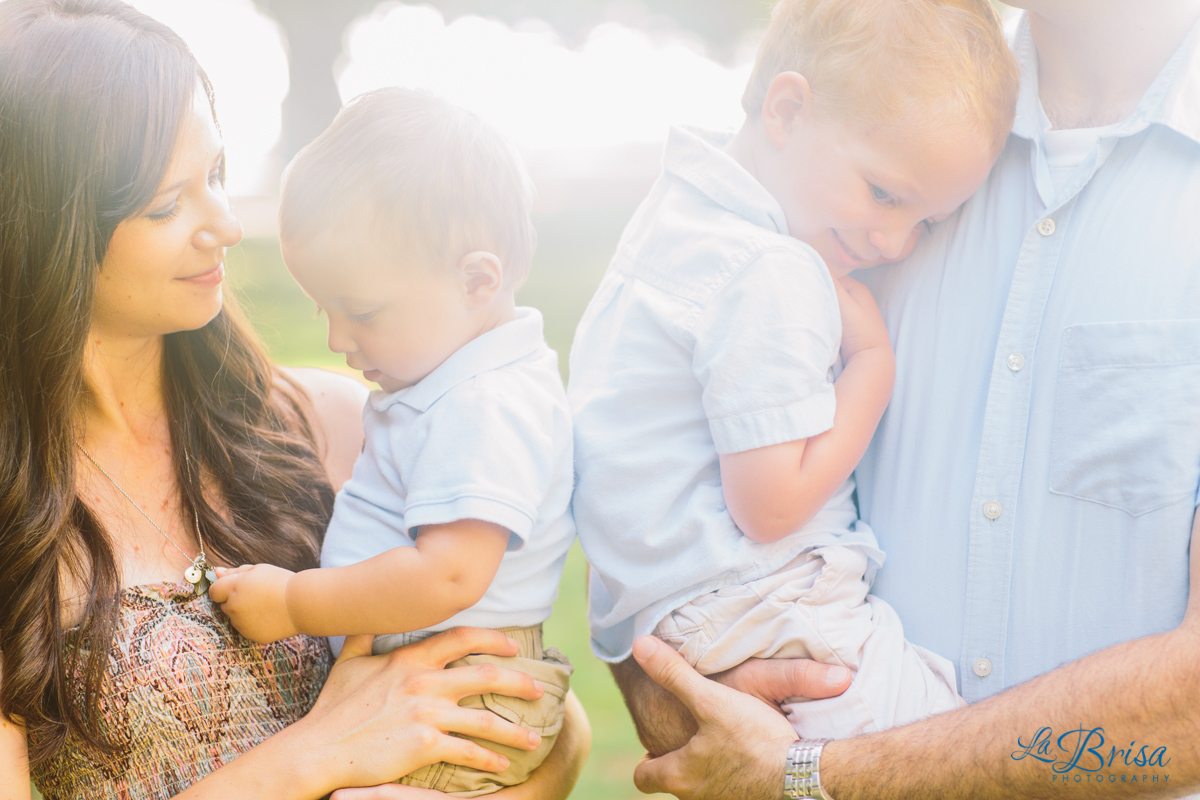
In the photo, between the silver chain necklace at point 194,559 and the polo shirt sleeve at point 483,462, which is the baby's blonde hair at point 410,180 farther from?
the silver chain necklace at point 194,559

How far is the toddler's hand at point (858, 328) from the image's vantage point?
1.75 m

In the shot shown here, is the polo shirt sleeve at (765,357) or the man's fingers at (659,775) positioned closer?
the polo shirt sleeve at (765,357)

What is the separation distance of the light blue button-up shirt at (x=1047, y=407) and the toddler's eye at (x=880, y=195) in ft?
0.55

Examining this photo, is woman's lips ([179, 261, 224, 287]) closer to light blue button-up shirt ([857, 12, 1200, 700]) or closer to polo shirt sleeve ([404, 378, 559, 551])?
polo shirt sleeve ([404, 378, 559, 551])

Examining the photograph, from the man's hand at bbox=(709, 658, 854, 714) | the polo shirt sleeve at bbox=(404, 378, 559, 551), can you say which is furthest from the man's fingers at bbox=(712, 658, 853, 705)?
the polo shirt sleeve at bbox=(404, 378, 559, 551)

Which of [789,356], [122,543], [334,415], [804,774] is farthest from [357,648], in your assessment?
[789,356]

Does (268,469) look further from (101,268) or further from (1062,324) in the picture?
(1062,324)

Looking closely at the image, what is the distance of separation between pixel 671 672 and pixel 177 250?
114cm

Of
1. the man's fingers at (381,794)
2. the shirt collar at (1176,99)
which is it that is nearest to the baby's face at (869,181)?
the shirt collar at (1176,99)

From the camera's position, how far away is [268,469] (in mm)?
2039

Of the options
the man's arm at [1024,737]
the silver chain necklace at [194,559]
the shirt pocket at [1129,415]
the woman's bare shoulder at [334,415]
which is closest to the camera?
the man's arm at [1024,737]

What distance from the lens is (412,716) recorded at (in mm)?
1637

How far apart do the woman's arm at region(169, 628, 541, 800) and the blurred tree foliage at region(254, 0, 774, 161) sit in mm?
13384

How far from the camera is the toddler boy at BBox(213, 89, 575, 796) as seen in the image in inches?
60.6
